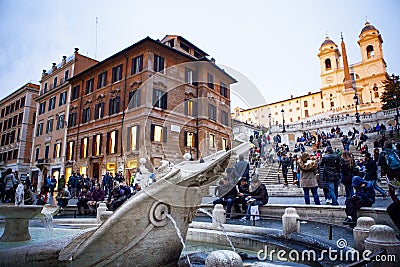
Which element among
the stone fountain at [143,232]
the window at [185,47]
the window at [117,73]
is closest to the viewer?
the stone fountain at [143,232]

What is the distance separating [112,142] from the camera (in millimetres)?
24562

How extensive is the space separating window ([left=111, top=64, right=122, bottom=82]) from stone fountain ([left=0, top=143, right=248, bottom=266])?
24663 millimetres

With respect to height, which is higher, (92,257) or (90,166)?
(90,166)

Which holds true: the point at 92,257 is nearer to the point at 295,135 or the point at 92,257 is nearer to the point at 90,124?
the point at 90,124

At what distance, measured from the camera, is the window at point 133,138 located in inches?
870

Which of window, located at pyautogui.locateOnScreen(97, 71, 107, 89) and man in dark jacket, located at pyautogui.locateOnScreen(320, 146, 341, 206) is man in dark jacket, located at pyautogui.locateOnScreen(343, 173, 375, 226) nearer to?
man in dark jacket, located at pyautogui.locateOnScreen(320, 146, 341, 206)

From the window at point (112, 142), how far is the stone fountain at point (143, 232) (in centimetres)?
2188

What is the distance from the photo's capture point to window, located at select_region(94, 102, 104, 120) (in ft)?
87.6

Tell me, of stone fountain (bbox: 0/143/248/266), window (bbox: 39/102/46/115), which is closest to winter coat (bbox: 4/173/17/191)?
stone fountain (bbox: 0/143/248/266)

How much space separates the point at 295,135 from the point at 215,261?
49541mm

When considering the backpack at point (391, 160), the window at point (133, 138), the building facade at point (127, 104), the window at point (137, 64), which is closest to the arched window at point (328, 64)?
the building facade at point (127, 104)

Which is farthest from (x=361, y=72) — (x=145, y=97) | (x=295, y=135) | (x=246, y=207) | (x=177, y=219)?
(x=177, y=219)

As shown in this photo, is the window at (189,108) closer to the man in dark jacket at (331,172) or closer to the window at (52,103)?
the man in dark jacket at (331,172)

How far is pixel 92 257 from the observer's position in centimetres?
289
